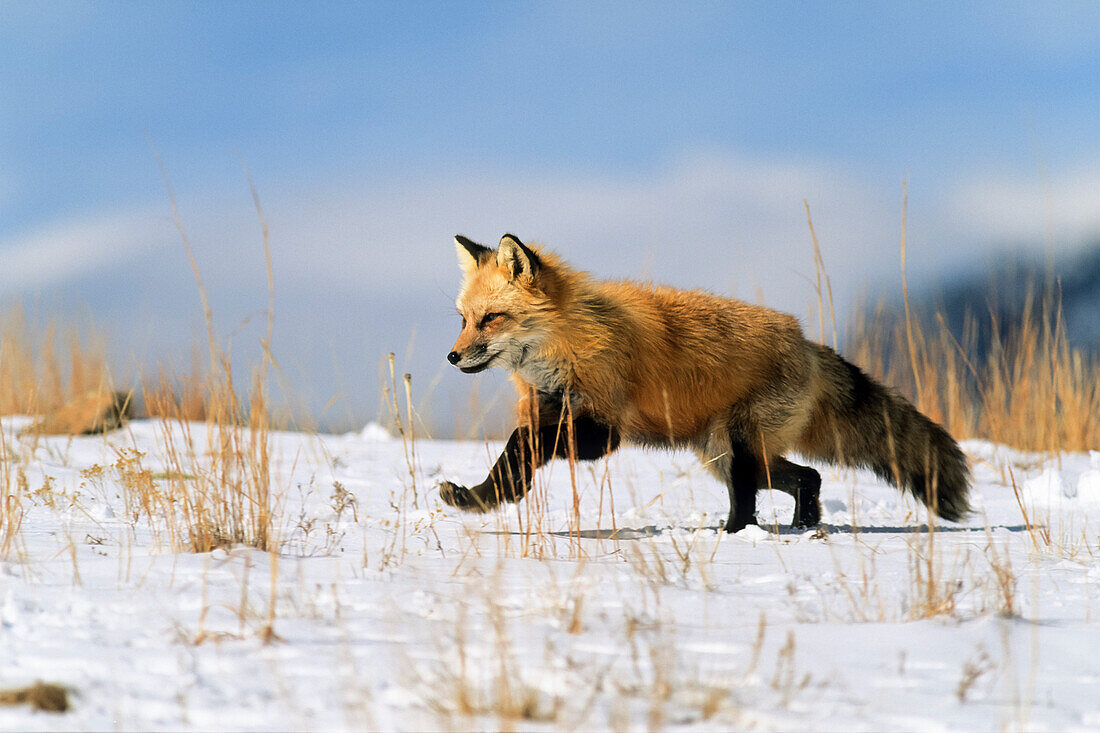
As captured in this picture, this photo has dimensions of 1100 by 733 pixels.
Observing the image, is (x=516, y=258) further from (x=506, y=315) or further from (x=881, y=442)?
(x=881, y=442)

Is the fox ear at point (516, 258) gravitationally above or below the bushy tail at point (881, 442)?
above

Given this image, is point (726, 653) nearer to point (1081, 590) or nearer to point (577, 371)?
A: point (1081, 590)

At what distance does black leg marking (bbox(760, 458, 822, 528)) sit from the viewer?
17.7 ft

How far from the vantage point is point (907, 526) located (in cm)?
554

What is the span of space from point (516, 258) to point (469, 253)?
511 millimetres

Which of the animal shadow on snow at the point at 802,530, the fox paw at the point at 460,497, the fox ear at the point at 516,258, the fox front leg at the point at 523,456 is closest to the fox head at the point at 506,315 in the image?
the fox ear at the point at 516,258

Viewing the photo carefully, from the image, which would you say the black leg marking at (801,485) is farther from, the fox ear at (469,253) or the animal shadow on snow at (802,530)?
the fox ear at (469,253)

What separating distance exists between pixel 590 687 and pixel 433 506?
156 inches

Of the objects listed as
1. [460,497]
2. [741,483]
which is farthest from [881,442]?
[460,497]

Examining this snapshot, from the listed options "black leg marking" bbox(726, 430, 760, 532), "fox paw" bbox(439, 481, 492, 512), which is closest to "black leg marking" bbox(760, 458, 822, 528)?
"black leg marking" bbox(726, 430, 760, 532)

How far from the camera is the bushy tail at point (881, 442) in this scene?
214 inches

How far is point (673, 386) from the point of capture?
5.11 meters

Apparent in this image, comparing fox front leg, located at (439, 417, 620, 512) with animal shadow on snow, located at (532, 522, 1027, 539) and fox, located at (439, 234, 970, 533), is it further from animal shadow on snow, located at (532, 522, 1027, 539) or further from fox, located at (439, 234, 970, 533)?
animal shadow on snow, located at (532, 522, 1027, 539)

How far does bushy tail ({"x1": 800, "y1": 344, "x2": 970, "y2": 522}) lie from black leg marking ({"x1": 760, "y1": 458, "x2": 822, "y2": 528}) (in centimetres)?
17
